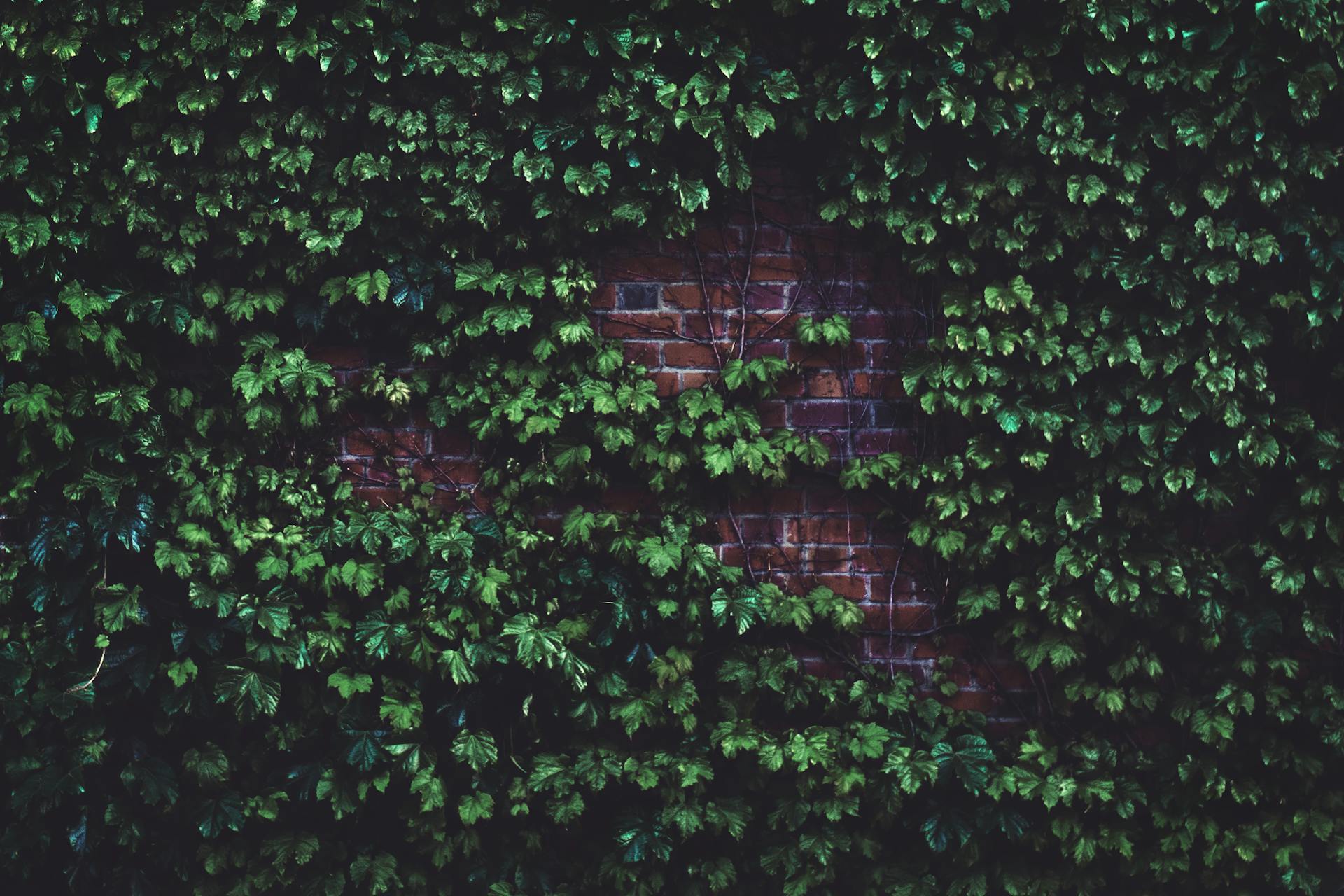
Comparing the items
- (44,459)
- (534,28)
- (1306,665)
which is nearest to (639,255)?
(534,28)

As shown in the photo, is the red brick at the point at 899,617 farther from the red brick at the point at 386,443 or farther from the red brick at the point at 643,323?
the red brick at the point at 386,443

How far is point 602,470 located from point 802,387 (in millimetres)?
643

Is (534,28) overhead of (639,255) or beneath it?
overhead

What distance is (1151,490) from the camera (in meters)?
2.67

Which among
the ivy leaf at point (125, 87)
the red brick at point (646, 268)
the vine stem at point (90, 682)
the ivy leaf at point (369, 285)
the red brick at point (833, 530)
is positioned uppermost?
the ivy leaf at point (125, 87)

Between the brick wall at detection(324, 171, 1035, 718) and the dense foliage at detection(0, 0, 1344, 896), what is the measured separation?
0.32 feet

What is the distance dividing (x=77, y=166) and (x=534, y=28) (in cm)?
131

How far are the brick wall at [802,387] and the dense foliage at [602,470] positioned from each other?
10 centimetres

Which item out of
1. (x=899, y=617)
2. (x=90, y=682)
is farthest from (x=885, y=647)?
(x=90, y=682)

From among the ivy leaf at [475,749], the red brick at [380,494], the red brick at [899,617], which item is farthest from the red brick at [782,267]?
the ivy leaf at [475,749]

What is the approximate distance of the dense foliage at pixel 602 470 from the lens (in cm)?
257

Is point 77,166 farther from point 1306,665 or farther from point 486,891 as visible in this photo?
point 1306,665

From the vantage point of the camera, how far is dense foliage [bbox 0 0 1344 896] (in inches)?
101

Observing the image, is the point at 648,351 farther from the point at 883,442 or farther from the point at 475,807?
the point at 475,807
